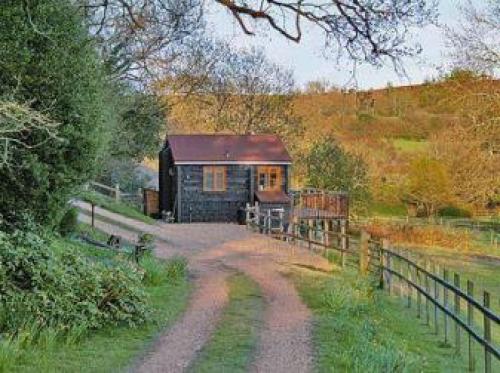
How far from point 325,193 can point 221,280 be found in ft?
63.8

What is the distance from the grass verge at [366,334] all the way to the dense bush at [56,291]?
2.85m

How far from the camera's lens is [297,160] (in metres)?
46.4

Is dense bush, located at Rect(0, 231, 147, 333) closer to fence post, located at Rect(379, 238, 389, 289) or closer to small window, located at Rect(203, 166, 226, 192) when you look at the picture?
fence post, located at Rect(379, 238, 389, 289)

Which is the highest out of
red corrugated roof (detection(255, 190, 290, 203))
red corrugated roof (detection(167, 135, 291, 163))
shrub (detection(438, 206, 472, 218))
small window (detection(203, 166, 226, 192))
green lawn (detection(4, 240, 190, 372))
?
red corrugated roof (detection(167, 135, 291, 163))

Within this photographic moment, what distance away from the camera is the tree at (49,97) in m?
11.5

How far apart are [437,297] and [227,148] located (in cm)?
2554

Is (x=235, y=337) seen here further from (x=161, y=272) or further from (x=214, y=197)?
(x=214, y=197)

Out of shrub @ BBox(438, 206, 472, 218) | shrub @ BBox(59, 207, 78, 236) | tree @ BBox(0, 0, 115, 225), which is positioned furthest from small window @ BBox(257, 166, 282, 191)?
tree @ BBox(0, 0, 115, 225)

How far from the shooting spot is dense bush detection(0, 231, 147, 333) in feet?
31.2

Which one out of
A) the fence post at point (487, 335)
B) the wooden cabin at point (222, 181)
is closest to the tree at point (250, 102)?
the wooden cabin at point (222, 181)

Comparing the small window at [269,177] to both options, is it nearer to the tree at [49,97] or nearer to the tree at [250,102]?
the tree at [250,102]

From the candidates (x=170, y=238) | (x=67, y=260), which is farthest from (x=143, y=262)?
(x=170, y=238)

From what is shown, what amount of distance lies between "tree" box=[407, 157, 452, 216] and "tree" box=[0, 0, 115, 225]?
3478 cm

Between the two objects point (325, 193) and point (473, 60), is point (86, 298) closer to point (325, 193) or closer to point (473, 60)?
point (473, 60)
